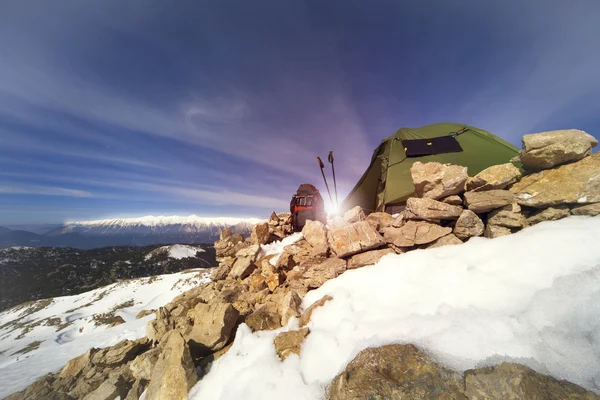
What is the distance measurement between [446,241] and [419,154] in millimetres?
7297

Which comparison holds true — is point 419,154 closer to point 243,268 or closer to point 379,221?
point 379,221

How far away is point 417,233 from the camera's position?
22.0 ft

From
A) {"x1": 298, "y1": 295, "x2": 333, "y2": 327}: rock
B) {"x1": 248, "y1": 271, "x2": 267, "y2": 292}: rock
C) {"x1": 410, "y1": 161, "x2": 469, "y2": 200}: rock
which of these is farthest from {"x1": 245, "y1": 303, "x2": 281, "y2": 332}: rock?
{"x1": 410, "y1": 161, "x2": 469, "y2": 200}: rock

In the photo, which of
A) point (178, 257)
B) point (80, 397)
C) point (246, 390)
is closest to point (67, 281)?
point (178, 257)

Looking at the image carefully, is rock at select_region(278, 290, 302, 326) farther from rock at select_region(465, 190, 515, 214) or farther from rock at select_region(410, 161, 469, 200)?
rock at select_region(465, 190, 515, 214)

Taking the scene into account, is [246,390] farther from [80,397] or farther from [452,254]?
[80,397]

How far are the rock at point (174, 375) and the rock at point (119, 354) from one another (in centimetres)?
357

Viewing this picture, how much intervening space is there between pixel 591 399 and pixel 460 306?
1.61 meters

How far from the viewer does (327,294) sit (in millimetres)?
6004

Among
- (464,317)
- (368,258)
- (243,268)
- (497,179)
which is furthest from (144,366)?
(497,179)

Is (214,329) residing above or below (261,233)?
below

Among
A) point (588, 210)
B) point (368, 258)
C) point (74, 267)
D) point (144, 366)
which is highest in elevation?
point (588, 210)

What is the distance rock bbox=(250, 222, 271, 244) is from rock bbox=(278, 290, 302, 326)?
21.2 ft

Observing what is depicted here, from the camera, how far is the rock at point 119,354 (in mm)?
7535
